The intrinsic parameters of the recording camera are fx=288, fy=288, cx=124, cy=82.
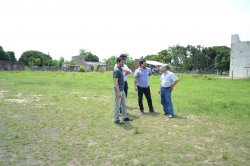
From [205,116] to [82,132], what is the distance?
4476 mm

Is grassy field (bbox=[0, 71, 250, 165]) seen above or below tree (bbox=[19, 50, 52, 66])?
below

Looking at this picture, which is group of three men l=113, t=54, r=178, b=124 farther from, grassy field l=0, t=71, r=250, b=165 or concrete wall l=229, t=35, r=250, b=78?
concrete wall l=229, t=35, r=250, b=78

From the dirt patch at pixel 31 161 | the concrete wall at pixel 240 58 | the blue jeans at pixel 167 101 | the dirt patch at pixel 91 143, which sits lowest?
the dirt patch at pixel 31 161

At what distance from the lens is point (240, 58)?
2201 inches

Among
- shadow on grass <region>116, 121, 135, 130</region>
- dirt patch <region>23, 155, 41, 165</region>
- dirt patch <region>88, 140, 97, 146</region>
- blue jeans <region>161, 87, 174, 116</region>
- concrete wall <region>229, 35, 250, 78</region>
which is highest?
concrete wall <region>229, 35, 250, 78</region>

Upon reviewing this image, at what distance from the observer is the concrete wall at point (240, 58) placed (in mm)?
54562

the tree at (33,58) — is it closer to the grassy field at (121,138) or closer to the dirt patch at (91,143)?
the grassy field at (121,138)

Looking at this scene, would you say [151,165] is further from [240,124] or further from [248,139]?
[240,124]

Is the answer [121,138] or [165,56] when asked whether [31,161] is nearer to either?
[121,138]

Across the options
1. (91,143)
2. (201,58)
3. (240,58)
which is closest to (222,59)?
(201,58)

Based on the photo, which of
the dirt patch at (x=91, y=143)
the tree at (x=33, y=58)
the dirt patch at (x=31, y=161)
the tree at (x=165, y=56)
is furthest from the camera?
the tree at (x=33, y=58)

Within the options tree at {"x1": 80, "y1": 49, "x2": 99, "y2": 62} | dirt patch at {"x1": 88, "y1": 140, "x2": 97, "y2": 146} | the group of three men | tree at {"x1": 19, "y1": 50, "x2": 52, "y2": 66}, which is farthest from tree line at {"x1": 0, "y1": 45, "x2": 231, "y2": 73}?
dirt patch at {"x1": 88, "y1": 140, "x2": 97, "y2": 146}

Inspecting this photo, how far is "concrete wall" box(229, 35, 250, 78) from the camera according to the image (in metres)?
54.6

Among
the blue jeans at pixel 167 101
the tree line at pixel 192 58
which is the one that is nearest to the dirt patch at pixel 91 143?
the blue jeans at pixel 167 101
